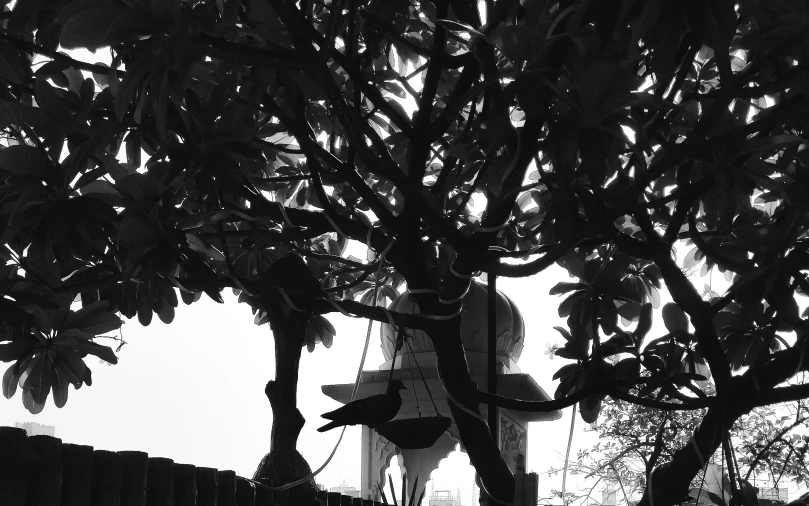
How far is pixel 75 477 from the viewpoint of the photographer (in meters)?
1.63

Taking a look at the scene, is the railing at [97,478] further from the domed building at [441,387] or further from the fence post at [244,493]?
the domed building at [441,387]

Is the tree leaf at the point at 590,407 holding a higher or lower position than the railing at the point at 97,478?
higher

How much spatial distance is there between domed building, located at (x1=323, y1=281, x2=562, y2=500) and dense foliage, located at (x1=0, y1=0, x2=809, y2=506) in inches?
41.8

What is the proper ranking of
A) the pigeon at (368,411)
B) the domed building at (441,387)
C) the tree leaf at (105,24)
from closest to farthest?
1. the tree leaf at (105,24)
2. the pigeon at (368,411)
3. the domed building at (441,387)

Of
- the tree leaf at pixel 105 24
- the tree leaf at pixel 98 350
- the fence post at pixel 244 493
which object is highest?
the tree leaf at pixel 105 24

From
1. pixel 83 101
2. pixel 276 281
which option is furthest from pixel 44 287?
pixel 276 281

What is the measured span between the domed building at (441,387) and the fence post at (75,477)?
1.49 meters

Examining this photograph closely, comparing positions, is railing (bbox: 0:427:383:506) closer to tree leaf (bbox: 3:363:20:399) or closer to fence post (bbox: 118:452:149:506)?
fence post (bbox: 118:452:149:506)

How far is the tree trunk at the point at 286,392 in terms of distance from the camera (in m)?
2.57

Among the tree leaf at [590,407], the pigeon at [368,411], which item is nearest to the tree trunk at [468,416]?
the pigeon at [368,411]

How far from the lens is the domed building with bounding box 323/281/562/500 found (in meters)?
3.24

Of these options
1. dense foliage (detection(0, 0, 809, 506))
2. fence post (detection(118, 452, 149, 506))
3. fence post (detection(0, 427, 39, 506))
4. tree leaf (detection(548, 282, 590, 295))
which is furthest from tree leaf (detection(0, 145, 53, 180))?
tree leaf (detection(548, 282, 590, 295))

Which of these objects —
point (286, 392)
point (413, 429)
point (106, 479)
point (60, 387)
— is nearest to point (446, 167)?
point (413, 429)

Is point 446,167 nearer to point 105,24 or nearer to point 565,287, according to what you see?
point 565,287
